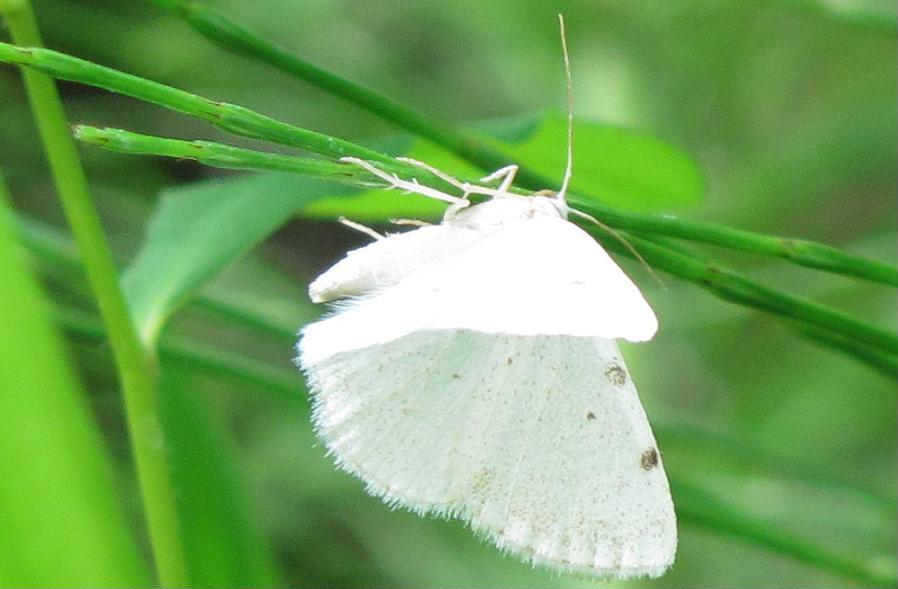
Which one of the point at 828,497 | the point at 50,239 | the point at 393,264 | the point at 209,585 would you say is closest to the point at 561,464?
the point at 393,264

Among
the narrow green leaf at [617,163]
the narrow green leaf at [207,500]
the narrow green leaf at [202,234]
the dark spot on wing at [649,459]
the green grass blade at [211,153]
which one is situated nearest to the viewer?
the green grass blade at [211,153]

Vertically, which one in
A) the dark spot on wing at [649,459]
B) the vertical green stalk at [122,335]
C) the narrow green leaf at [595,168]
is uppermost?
the narrow green leaf at [595,168]

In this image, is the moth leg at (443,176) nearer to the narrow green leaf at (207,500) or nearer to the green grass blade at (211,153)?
the green grass blade at (211,153)

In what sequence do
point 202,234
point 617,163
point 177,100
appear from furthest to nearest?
point 617,163 < point 202,234 < point 177,100

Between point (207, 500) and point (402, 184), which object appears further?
point (207, 500)

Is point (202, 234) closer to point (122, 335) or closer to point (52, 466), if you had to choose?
point (122, 335)

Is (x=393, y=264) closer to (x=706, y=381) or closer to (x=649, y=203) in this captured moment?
(x=649, y=203)

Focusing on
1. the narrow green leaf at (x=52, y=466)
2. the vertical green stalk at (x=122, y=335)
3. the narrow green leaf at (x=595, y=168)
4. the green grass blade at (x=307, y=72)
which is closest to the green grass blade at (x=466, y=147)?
the green grass blade at (x=307, y=72)

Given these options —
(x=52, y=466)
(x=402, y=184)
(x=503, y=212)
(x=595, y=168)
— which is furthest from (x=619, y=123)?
(x=52, y=466)
